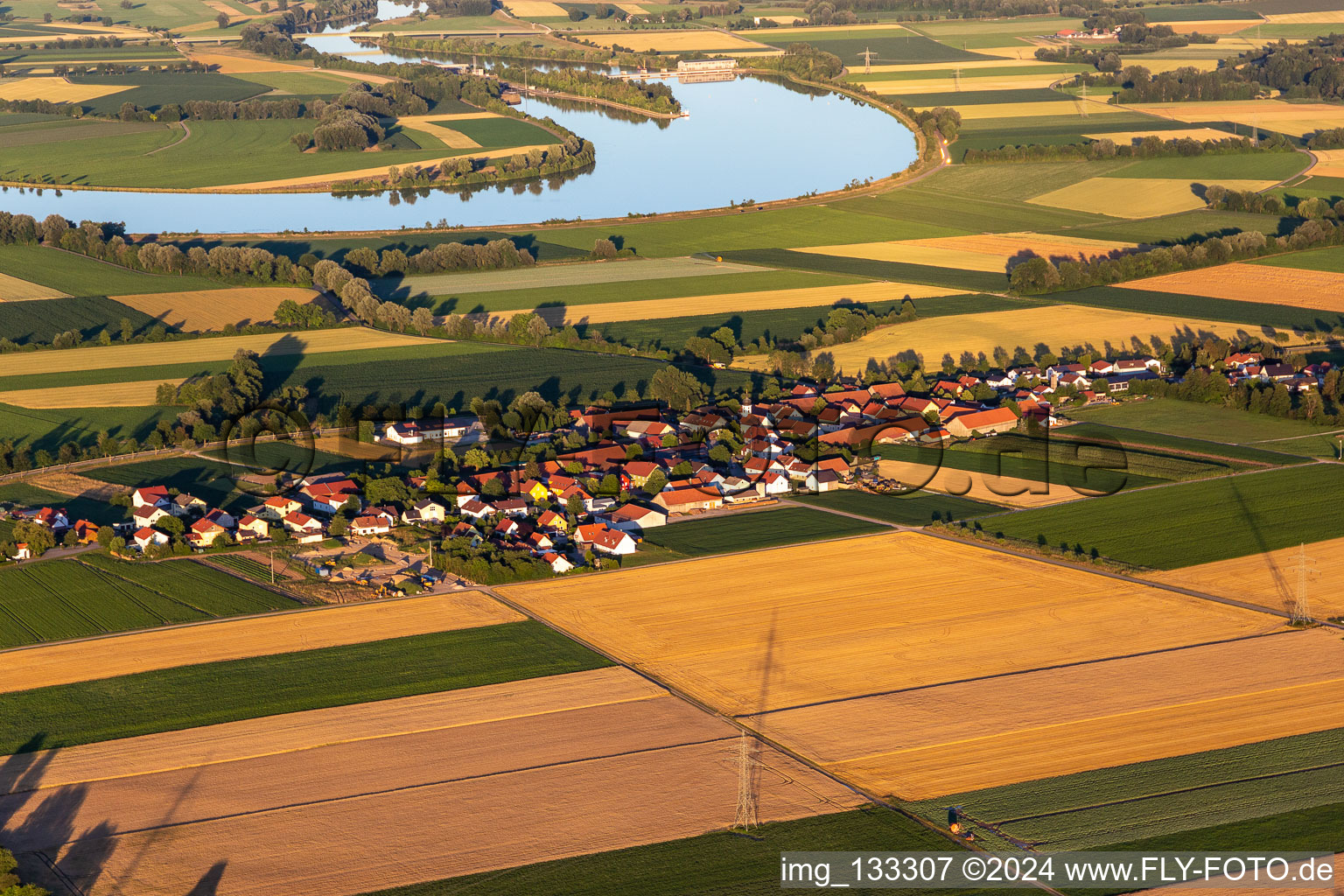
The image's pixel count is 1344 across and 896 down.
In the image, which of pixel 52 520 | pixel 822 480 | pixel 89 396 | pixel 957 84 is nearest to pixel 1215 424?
pixel 822 480

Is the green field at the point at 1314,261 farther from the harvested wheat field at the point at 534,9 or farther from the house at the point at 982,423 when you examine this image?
the harvested wheat field at the point at 534,9

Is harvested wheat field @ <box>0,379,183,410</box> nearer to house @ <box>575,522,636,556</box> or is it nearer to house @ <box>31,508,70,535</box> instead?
house @ <box>31,508,70,535</box>

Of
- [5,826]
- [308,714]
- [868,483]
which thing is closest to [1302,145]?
[868,483]

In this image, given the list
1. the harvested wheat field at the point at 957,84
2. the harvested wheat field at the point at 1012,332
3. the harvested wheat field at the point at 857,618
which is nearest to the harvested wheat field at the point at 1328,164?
the harvested wheat field at the point at 957,84

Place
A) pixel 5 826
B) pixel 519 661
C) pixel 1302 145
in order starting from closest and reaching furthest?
1. pixel 5 826
2. pixel 519 661
3. pixel 1302 145

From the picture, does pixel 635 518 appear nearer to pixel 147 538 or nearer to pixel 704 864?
pixel 147 538

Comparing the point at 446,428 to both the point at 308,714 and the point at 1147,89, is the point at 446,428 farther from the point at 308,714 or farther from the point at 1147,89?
the point at 1147,89
